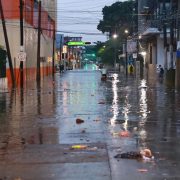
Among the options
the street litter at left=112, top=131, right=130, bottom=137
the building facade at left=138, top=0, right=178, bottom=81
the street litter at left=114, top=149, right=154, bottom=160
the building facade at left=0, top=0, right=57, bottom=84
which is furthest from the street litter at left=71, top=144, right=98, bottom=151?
the building facade at left=138, top=0, right=178, bottom=81

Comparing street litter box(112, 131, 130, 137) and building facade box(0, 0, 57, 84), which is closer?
street litter box(112, 131, 130, 137)

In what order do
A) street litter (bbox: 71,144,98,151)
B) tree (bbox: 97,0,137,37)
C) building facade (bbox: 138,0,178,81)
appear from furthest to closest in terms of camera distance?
tree (bbox: 97,0,137,37), building facade (bbox: 138,0,178,81), street litter (bbox: 71,144,98,151)

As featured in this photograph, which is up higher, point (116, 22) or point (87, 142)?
point (116, 22)

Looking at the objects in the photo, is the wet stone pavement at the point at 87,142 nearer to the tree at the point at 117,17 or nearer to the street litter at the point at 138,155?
the street litter at the point at 138,155

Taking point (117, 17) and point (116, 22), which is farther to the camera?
point (116, 22)

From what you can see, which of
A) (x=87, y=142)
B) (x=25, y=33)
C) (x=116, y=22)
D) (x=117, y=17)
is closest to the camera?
(x=87, y=142)

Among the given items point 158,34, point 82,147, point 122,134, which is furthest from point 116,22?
point 82,147

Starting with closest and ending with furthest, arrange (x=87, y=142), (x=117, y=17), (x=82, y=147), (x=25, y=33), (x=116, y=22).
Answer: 1. (x=82, y=147)
2. (x=87, y=142)
3. (x=25, y=33)
4. (x=117, y=17)
5. (x=116, y=22)

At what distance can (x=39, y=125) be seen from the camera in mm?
16625

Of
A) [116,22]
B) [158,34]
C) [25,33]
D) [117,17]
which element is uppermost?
[117,17]

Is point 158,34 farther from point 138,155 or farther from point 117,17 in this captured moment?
point 117,17

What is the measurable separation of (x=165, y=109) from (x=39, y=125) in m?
6.92

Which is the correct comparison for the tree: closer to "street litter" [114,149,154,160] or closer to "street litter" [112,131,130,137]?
"street litter" [112,131,130,137]

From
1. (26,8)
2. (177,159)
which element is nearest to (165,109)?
(177,159)
